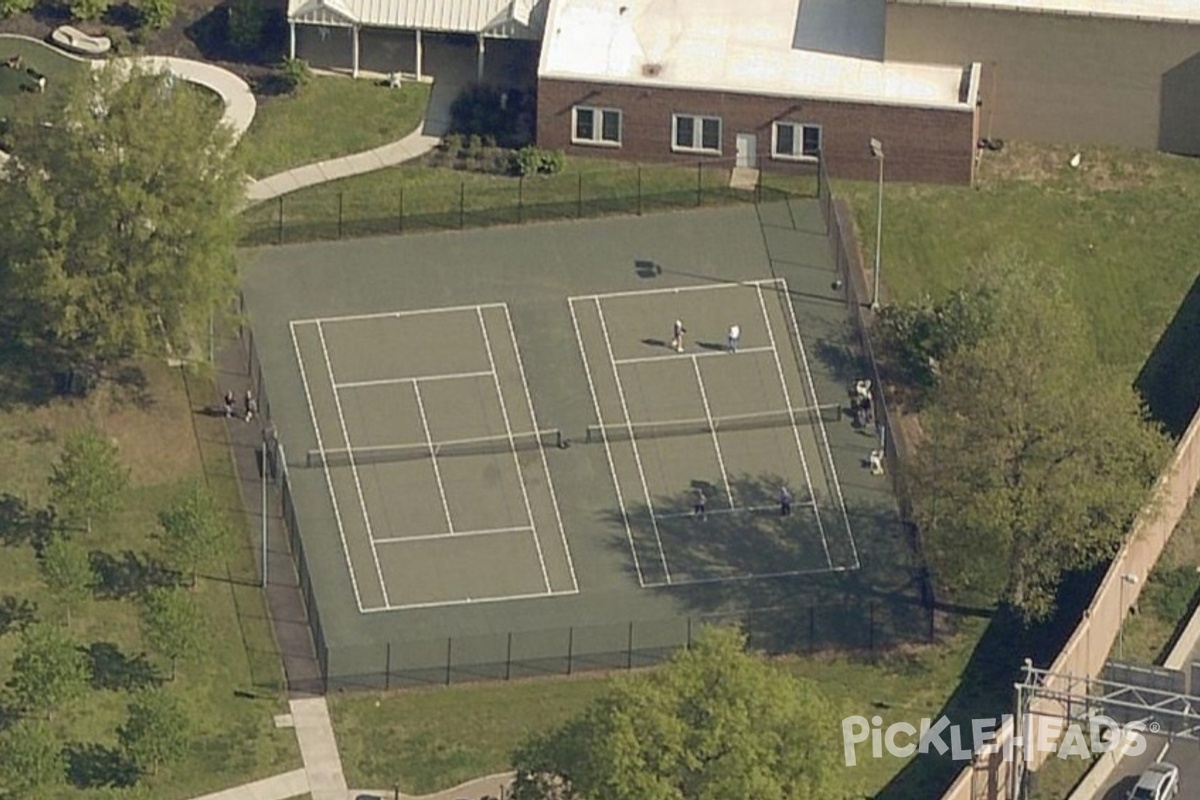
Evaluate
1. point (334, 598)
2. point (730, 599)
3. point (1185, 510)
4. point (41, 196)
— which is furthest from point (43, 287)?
point (1185, 510)

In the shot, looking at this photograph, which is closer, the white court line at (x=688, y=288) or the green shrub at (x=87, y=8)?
the white court line at (x=688, y=288)

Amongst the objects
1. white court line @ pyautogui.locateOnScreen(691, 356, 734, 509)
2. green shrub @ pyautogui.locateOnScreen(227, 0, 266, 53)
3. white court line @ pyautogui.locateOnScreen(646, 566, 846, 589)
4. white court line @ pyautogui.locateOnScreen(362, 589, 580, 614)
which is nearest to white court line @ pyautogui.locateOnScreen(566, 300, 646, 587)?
white court line @ pyautogui.locateOnScreen(646, 566, 846, 589)

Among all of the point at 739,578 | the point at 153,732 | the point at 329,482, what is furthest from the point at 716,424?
the point at 153,732

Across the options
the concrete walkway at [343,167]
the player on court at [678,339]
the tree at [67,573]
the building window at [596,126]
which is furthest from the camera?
the building window at [596,126]

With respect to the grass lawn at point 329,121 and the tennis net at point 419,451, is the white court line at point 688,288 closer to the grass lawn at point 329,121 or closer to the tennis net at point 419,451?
the tennis net at point 419,451

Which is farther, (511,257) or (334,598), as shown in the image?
(511,257)

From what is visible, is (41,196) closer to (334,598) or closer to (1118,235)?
(334,598)

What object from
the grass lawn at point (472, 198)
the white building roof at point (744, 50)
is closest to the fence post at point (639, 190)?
the grass lawn at point (472, 198)
